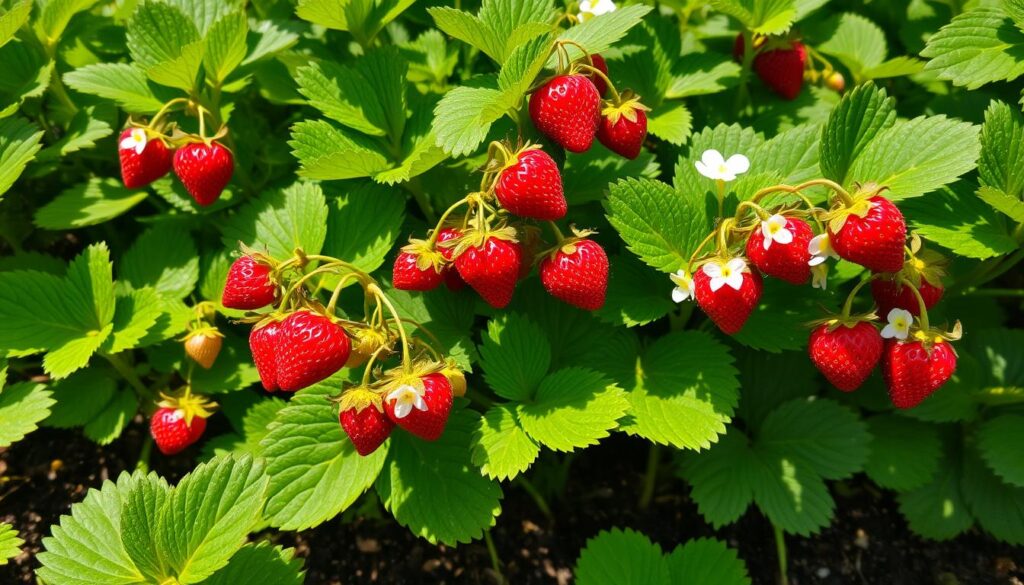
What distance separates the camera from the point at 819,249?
1709 millimetres

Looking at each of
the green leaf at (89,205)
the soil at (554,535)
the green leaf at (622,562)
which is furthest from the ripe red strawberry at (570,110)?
the green leaf at (89,205)

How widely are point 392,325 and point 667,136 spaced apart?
98 cm

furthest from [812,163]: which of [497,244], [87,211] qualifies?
[87,211]

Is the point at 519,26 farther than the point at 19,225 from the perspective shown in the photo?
No

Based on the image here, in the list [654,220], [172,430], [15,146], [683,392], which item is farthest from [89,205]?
[683,392]

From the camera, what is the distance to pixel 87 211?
249 cm

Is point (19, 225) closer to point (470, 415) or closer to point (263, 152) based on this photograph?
point (263, 152)

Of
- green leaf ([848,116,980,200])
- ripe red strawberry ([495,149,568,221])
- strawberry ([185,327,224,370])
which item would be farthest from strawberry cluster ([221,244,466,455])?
green leaf ([848,116,980,200])

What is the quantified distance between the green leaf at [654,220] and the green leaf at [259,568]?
1.21m

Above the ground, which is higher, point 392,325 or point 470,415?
point 392,325

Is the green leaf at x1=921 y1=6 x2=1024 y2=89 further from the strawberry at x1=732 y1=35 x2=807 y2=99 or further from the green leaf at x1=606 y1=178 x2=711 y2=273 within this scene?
the green leaf at x1=606 y1=178 x2=711 y2=273

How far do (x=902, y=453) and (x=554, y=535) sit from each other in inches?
46.0

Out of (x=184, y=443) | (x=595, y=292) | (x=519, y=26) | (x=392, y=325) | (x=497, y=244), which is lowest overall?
(x=184, y=443)

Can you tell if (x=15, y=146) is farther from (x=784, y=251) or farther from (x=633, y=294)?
(x=784, y=251)
